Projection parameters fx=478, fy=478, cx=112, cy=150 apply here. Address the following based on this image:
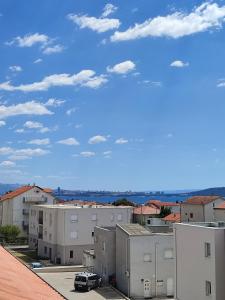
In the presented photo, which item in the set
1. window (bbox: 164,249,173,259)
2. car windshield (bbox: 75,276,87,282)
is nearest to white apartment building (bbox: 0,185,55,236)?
car windshield (bbox: 75,276,87,282)

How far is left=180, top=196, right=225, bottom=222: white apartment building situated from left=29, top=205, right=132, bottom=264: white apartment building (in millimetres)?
20566

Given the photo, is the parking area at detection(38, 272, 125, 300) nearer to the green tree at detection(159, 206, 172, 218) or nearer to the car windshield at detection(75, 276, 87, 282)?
the car windshield at detection(75, 276, 87, 282)

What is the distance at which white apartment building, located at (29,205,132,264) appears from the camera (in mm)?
71250

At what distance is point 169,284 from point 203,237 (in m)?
16.9

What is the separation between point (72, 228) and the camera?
71.7 meters

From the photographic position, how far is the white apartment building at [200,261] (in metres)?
32.3

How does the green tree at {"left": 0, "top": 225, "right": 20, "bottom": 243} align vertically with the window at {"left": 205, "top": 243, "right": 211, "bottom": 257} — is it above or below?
below

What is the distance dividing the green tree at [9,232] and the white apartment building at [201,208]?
34192 mm

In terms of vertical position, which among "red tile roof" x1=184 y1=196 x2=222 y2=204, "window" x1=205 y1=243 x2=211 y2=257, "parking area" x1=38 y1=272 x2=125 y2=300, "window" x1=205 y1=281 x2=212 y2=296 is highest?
"red tile roof" x1=184 y1=196 x2=222 y2=204

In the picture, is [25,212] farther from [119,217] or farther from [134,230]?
[134,230]

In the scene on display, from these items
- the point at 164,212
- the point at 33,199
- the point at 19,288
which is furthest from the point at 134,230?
the point at 164,212

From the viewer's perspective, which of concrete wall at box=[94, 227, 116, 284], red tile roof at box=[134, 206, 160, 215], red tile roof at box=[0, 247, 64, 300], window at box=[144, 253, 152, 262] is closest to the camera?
red tile roof at box=[0, 247, 64, 300]

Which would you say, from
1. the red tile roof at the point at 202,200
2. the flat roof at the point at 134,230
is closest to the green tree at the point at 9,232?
the red tile roof at the point at 202,200

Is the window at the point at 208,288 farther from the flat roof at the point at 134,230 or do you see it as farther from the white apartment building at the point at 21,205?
the white apartment building at the point at 21,205
